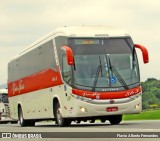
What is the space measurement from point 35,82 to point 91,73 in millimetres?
5762

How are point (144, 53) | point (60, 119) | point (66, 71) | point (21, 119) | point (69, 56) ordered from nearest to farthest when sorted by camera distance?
1. point (69, 56)
2. point (66, 71)
3. point (144, 53)
4. point (60, 119)
5. point (21, 119)

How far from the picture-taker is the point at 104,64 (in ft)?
77.2

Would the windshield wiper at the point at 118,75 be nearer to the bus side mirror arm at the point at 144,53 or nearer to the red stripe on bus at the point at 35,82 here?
the bus side mirror arm at the point at 144,53

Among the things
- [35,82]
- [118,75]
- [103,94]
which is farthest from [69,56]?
[35,82]

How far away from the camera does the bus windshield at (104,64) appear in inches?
908

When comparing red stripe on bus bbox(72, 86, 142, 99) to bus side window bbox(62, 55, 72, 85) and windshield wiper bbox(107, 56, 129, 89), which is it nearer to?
windshield wiper bbox(107, 56, 129, 89)

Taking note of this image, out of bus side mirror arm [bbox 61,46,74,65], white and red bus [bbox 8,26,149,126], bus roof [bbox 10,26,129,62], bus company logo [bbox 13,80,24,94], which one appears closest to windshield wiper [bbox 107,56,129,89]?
white and red bus [bbox 8,26,149,126]

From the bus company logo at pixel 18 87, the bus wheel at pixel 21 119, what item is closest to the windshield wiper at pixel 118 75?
the bus company logo at pixel 18 87

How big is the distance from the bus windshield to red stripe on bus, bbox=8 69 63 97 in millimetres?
1151

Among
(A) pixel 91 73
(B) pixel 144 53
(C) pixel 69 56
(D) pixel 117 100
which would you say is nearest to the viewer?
(C) pixel 69 56

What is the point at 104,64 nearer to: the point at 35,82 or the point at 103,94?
the point at 103,94

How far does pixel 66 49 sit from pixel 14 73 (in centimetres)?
1138

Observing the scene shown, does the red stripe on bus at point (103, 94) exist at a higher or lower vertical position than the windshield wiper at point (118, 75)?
lower

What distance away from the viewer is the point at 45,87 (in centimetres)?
2638
